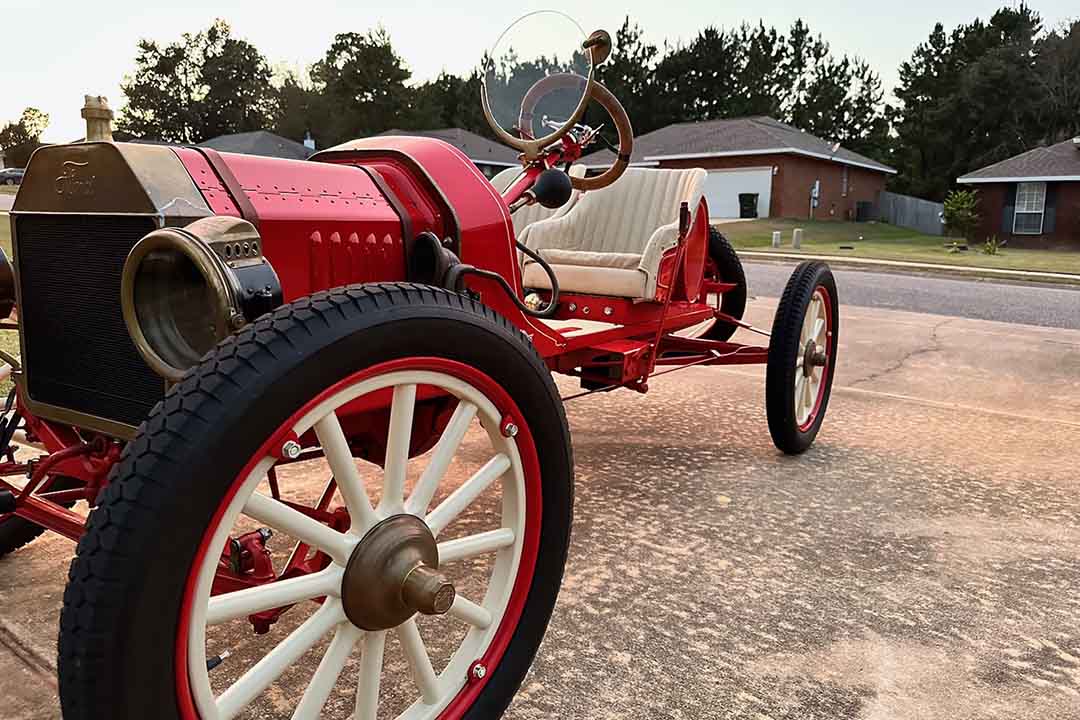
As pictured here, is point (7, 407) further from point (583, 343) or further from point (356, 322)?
point (583, 343)

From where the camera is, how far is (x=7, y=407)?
2.33 metres

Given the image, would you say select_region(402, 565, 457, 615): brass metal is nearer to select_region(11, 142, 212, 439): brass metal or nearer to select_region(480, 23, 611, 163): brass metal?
select_region(11, 142, 212, 439): brass metal

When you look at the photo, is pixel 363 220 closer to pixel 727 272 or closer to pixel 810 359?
pixel 810 359

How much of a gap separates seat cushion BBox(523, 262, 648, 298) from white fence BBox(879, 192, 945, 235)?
35.5m

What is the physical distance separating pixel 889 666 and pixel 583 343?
148 cm

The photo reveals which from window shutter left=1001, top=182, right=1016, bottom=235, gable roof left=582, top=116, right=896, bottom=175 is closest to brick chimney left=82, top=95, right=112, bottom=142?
gable roof left=582, top=116, right=896, bottom=175

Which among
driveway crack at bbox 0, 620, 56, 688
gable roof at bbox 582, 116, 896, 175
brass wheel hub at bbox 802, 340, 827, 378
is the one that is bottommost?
driveway crack at bbox 0, 620, 56, 688

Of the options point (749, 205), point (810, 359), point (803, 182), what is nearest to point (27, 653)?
point (810, 359)

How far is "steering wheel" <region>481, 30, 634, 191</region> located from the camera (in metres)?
2.93

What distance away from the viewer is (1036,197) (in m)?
29.9

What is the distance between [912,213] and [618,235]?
120 feet

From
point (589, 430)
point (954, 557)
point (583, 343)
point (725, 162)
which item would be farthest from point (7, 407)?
point (725, 162)

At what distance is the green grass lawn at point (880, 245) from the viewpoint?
64.6 feet

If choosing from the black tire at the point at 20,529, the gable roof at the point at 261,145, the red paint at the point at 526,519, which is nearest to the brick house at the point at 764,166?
the gable roof at the point at 261,145
